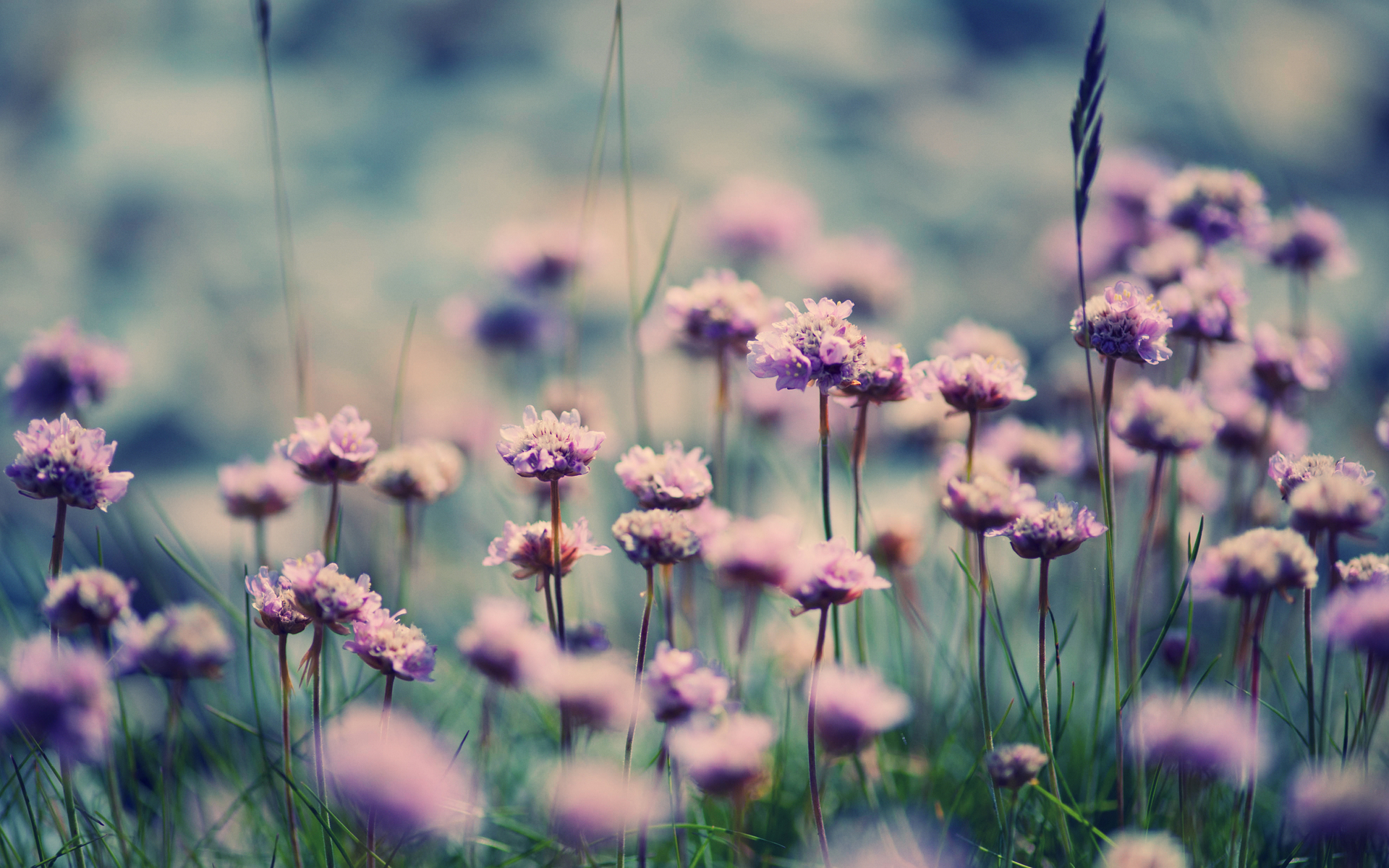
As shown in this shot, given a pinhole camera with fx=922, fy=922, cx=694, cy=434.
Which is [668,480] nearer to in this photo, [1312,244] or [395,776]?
[395,776]

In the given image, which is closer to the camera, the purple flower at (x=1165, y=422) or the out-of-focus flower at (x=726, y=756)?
the out-of-focus flower at (x=726, y=756)

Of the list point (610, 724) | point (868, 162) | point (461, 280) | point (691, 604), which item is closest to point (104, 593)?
point (610, 724)

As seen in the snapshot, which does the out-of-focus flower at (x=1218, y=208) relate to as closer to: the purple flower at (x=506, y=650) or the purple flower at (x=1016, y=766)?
the purple flower at (x=1016, y=766)

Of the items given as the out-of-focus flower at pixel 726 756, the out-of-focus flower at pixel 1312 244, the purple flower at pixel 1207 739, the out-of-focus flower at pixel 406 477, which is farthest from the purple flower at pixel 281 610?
the out-of-focus flower at pixel 1312 244

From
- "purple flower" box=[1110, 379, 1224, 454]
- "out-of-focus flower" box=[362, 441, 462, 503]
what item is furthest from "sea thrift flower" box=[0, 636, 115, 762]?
"purple flower" box=[1110, 379, 1224, 454]

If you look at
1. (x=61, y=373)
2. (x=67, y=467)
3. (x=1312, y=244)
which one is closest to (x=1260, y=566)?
(x=1312, y=244)
